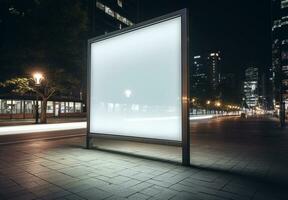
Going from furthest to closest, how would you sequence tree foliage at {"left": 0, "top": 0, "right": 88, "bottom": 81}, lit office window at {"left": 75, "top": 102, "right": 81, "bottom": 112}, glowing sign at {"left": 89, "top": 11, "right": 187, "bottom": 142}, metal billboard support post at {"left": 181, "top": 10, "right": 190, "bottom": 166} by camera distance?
1. lit office window at {"left": 75, "top": 102, "right": 81, "bottom": 112}
2. tree foliage at {"left": 0, "top": 0, "right": 88, "bottom": 81}
3. glowing sign at {"left": 89, "top": 11, "right": 187, "bottom": 142}
4. metal billboard support post at {"left": 181, "top": 10, "right": 190, "bottom": 166}

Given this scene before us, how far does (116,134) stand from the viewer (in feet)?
28.0

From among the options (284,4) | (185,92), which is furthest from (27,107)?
(284,4)

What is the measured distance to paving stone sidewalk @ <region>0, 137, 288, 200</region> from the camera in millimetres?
4404

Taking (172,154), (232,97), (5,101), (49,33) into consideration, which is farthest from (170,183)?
(232,97)

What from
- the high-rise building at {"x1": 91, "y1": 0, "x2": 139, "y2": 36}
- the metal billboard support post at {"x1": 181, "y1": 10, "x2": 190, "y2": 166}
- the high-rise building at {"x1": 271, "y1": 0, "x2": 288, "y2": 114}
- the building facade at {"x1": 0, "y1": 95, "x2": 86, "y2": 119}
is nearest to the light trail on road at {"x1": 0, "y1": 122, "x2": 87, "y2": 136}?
the metal billboard support post at {"x1": 181, "y1": 10, "x2": 190, "y2": 166}

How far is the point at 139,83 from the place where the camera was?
7.97m

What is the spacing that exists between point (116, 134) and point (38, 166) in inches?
110

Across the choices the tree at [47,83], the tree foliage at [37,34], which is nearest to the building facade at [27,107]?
the tree at [47,83]

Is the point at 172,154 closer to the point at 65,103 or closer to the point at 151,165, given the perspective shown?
the point at 151,165

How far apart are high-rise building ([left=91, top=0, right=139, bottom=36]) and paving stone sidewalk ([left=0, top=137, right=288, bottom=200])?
6156 cm

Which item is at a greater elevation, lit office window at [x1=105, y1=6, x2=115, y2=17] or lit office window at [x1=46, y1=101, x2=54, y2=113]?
lit office window at [x1=105, y1=6, x2=115, y2=17]

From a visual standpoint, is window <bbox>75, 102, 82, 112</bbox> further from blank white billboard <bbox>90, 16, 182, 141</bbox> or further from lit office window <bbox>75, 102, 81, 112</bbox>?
blank white billboard <bbox>90, 16, 182, 141</bbox>

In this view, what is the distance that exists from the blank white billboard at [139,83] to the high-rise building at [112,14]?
2299 inches

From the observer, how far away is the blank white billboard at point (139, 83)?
7.08 m
